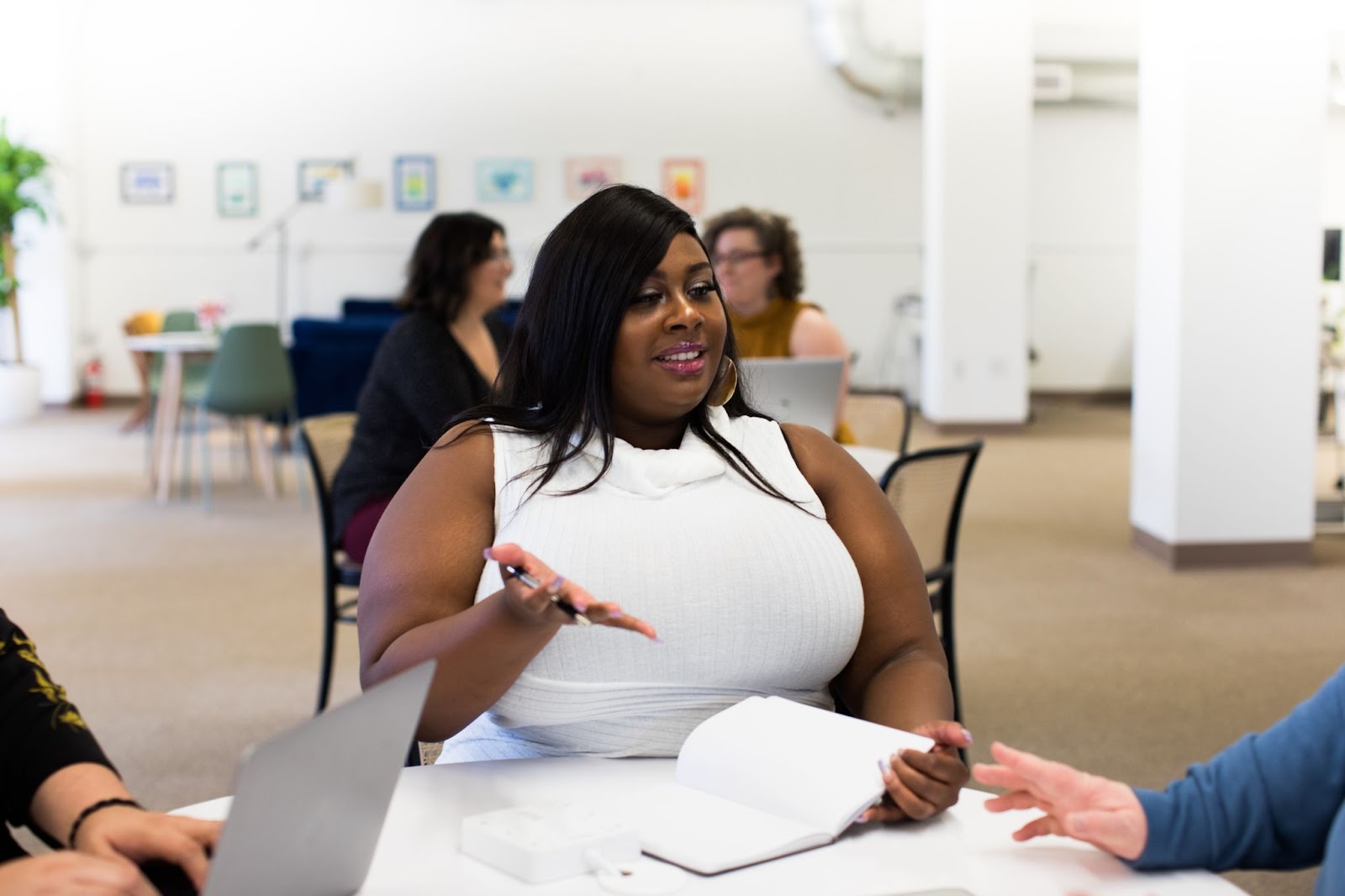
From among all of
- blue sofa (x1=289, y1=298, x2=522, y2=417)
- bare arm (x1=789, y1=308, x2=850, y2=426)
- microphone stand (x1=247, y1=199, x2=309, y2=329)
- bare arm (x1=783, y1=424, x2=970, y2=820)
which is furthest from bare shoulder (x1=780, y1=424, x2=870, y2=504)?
microphone stand (x1=247, y1=199, x2=309, y2=329)

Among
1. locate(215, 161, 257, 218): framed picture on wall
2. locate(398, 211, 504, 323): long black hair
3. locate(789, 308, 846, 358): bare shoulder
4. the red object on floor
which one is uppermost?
locate(215, 161, 257, 218): framed picture on wall

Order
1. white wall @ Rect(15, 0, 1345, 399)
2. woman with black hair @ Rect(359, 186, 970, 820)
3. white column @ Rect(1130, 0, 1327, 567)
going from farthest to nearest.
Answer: white wall @ Rect(15, 0, 1345, 399) → white column @ Rect(1130, 0, 1327, 567) → woman with black hair @ Rect(359, 186, 970, 820)

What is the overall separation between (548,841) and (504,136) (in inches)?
466

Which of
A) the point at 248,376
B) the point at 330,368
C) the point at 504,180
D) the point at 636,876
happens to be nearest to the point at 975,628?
the point at 636,876

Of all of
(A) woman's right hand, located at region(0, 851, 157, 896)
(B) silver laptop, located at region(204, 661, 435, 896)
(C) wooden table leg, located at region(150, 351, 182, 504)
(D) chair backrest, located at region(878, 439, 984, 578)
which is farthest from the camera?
(C) wooden table leg, located at region(150, 351, 182, 504)

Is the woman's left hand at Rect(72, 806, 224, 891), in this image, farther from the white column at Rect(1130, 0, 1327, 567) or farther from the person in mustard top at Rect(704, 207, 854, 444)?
the white column at Rect(1130, 0, 1327, 567)

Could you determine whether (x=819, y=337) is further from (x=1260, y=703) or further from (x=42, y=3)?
(x=42, y=3)

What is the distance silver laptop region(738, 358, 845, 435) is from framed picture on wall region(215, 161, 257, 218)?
391 inches

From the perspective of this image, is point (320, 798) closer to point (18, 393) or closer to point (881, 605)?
point (881, 605)

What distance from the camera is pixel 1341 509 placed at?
6438mm

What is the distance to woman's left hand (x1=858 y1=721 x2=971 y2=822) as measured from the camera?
1189 millimetres

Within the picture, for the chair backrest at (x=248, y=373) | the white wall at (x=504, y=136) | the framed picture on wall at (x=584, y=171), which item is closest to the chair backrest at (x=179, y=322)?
the white wall at (x=504, y=136)

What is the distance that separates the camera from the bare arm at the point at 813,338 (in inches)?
164

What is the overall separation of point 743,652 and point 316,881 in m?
0.64
